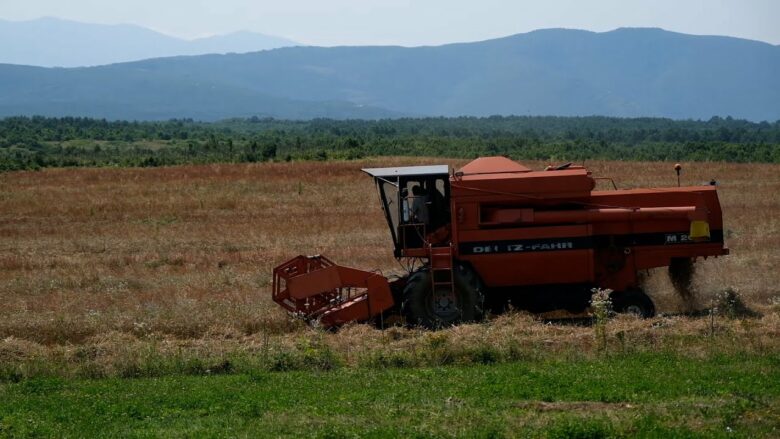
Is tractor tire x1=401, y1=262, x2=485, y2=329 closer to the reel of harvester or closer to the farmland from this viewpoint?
the reel of harvester

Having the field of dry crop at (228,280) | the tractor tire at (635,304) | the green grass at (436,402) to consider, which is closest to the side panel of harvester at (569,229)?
the tractor tire at (635,304)

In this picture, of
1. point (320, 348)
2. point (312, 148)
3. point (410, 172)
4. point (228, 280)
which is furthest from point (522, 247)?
point (312, 148)

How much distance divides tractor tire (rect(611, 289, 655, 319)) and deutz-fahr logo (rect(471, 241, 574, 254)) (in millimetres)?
1095

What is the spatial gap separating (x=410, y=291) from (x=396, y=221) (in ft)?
4.07

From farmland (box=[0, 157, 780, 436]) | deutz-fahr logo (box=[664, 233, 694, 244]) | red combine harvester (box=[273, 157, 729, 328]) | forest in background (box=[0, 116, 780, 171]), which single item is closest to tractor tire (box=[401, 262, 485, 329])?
red combine harvester (box=[273, 157, 729, 328])

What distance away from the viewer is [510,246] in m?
14.9

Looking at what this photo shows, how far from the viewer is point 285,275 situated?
14992 mm

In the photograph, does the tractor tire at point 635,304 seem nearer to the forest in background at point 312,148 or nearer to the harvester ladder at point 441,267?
the harvester ladder at point 441,267

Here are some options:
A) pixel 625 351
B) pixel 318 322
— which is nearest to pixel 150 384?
pixel 318 322

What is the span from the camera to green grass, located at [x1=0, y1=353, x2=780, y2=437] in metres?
8.75

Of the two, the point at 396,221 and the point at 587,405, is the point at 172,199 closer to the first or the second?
the point at 396,221

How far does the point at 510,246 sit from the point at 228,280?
6108mm

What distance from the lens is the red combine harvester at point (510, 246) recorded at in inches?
581

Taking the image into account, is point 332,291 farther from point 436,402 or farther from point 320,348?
point 436,402
